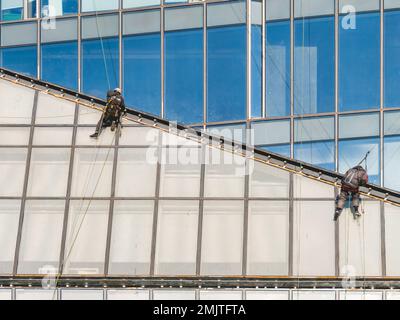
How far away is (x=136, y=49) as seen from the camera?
76812 millimetres

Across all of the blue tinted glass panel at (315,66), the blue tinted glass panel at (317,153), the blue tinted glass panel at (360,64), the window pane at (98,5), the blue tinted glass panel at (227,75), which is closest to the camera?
the blue tinted glass panel at (317,153)

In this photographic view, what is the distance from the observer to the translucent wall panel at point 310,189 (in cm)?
4516

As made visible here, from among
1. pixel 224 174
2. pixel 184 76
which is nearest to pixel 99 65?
pixel 184 76

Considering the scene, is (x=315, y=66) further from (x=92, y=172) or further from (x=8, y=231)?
(x=8, y=231)

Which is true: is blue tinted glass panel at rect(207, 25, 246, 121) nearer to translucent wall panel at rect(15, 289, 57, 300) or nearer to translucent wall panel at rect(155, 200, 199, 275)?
translucent wall panel at rect(155, 200, 199, 275)

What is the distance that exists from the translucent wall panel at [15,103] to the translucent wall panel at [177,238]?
6486 mm

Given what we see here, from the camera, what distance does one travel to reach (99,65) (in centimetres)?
7650

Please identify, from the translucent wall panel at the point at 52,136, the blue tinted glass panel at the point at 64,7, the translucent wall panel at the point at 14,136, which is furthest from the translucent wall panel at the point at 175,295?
the blue tinted glass panel at the point at 64,7

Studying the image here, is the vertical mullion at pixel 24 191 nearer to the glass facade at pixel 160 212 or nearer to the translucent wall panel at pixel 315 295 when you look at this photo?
the glass facade at pixel 160 212

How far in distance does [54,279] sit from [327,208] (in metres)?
8.72

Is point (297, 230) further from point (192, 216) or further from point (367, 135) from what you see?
point (367, 135)

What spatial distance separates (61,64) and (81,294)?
3586 cm

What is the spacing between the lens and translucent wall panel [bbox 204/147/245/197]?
45.5 m
